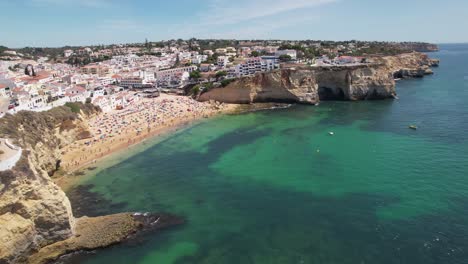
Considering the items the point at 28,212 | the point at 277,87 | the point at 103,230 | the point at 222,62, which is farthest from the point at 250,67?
the point at 28,212

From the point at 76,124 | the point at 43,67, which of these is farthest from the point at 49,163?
the point at 43,67

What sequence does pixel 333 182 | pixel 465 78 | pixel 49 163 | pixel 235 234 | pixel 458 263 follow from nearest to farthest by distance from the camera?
pixel 458 263 → pixel 235 234 → pixel 333 182 → pixel 49 163 → pixel 465 78

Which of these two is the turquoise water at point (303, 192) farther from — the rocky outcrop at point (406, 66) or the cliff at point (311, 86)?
the rocky outcrop at point (406, 66)

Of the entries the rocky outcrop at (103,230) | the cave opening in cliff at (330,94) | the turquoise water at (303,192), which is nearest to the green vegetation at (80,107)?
the turquoise water at (303,192)

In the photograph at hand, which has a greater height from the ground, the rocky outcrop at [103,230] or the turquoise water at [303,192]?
the turquoise water at [303,192]

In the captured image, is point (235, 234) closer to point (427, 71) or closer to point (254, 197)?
point (254, 197)

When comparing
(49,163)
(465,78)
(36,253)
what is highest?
(465,78)

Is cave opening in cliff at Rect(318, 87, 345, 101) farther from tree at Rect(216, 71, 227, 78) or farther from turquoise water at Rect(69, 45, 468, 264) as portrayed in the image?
tree at Rect(216, 71, 227, 78)
